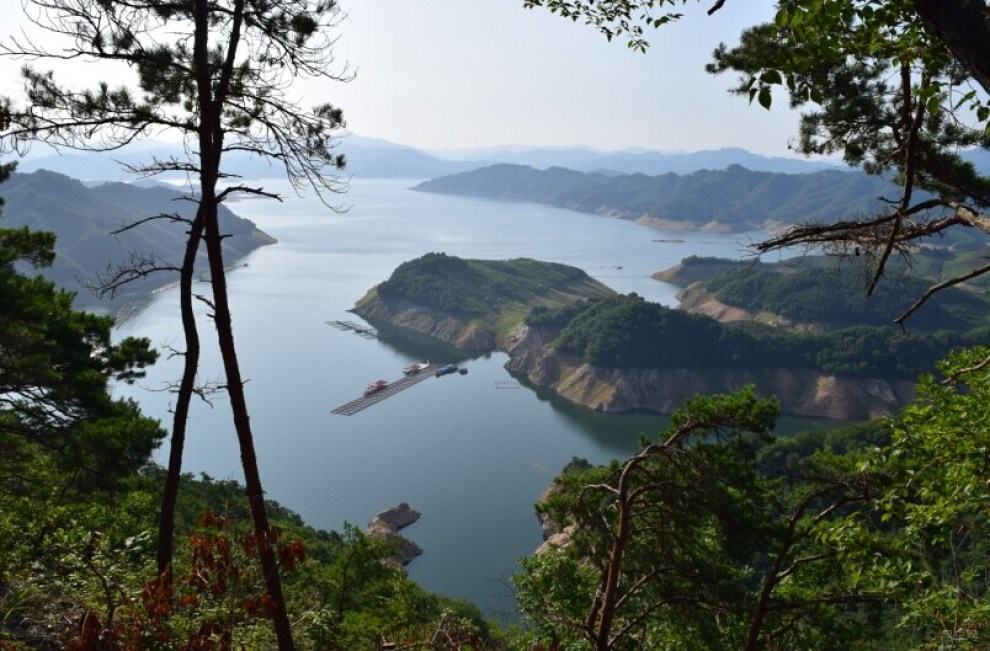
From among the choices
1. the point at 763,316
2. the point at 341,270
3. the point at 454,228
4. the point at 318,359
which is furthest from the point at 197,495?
the point at 454,228

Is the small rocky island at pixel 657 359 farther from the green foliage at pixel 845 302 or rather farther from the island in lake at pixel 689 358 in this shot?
the green foliage at pixel 845 302

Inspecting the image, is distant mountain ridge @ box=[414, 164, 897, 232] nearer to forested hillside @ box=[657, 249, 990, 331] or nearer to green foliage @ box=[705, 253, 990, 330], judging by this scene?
forested hillside @ box=[657, 249, 990, 331]

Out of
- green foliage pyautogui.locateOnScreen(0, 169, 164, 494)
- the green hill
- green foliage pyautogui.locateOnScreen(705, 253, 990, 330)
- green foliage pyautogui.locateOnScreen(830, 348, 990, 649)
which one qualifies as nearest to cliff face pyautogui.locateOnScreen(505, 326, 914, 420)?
the green hill

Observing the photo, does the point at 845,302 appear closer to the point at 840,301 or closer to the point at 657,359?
the point at 840,301

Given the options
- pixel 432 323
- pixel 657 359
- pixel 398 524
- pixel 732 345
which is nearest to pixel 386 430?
pixel 398 524

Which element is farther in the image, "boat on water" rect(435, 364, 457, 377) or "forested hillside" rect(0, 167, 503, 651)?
"boat on water" rect(435, 364, 457, 377)

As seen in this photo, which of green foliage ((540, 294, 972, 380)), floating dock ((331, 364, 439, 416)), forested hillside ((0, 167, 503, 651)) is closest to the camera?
forested hillside ((0, 167, 503, 651))

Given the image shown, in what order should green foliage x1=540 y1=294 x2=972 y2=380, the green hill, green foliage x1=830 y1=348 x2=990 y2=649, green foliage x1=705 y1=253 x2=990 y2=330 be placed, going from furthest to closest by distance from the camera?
the green hill → green foliage x1=705 y1=253 x2=990 y2=330 → green foliage x1=540 y1=294 x2=972 y2=380 → green foliage x1=830 y1=348 x2=990 y2=649
